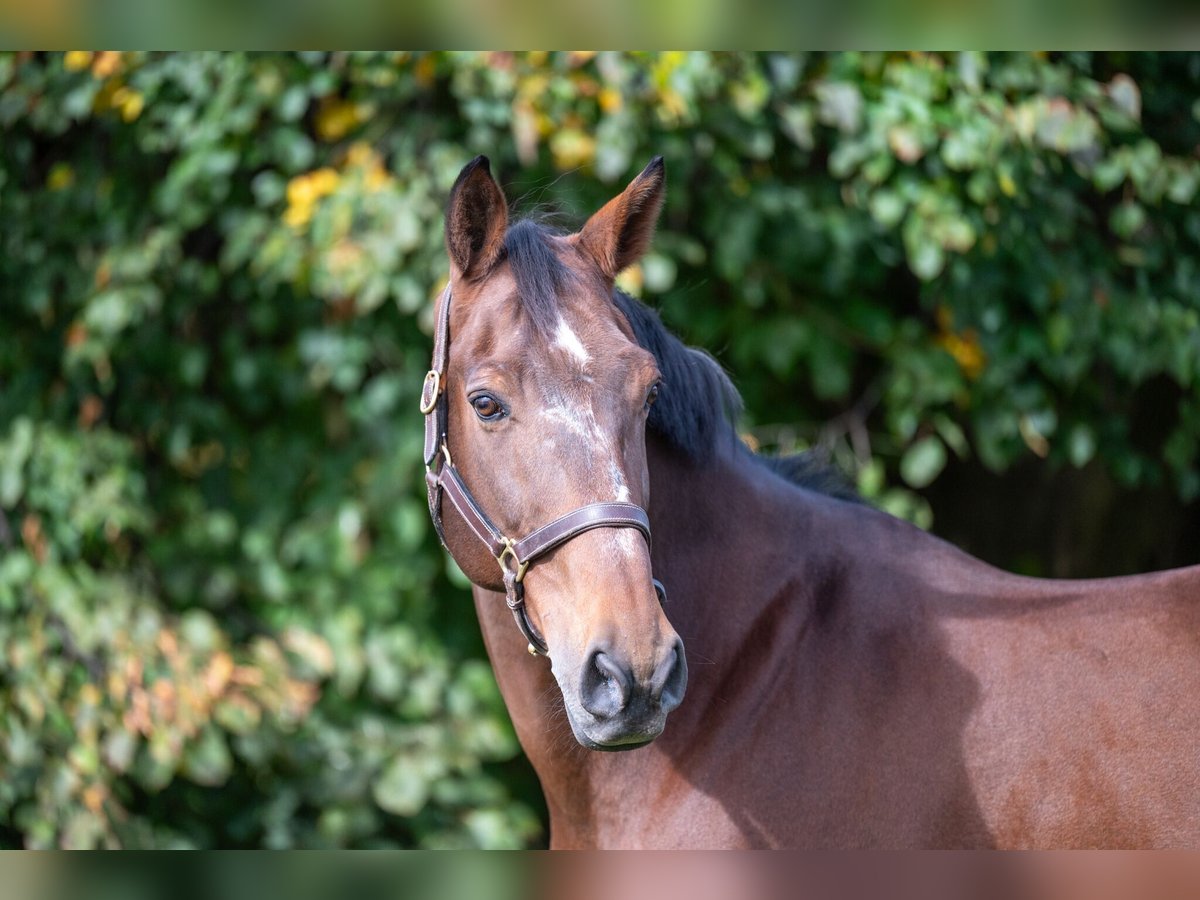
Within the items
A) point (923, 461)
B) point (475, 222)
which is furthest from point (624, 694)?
point (923, 461)

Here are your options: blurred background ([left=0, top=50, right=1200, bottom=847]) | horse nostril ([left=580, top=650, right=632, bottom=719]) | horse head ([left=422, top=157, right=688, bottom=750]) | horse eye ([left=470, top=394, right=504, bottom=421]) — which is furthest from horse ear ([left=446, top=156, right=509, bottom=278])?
blurred background ([left=0, top=50, right=1200, bottom=847])

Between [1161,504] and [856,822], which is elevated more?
[856,822]

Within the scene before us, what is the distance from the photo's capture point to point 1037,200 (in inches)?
134

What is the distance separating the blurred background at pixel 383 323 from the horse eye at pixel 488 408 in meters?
1.52

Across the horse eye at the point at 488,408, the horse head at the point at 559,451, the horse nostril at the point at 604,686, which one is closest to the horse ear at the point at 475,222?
the horse head at the point at 559,451

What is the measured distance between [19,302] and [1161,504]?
4724 millimetres

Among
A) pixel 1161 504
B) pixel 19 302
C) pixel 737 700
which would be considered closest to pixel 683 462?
pixel 737 700

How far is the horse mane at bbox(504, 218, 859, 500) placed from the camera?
5.47ft

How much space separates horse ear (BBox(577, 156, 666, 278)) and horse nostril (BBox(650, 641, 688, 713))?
74cm

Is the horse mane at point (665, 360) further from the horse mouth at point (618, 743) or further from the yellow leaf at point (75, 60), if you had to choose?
the yellow leaf at point (75, 60)

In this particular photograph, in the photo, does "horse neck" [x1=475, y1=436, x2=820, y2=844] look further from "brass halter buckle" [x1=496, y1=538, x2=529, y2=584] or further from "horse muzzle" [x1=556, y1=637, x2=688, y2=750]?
"horse muzzle" [x1=556, y1=637, x2=688, y2=750]

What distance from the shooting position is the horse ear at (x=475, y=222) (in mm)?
1718

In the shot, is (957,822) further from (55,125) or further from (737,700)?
(55,125)

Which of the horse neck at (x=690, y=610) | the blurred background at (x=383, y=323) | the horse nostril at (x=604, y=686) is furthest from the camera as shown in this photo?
the blurred background at (x=383, y=323)
